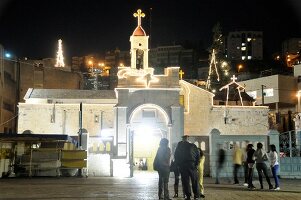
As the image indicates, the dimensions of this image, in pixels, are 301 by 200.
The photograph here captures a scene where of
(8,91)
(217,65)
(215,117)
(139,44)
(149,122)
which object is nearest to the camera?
(149,122)

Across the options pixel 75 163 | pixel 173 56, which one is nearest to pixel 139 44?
pixel 75 163

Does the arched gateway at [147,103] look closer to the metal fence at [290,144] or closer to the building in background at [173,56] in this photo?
the metal fence at [290,144]

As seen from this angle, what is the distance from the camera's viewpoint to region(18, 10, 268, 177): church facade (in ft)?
98.9

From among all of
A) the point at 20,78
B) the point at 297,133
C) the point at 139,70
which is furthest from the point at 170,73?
the point at 20,78

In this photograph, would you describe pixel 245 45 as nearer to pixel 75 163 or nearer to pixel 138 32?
pixel 138 32

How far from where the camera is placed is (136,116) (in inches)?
1276

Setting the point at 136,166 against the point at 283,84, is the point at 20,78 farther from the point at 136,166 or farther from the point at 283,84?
the point at 283,84

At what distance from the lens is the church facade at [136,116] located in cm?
3016

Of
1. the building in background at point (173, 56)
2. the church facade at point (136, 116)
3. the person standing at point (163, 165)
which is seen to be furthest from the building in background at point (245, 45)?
the person standing at point (163, 165)

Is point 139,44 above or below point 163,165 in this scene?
above

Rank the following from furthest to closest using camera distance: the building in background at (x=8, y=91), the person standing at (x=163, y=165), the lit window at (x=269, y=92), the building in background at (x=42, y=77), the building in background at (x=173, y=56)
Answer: the building in background at (x=173, y=56), the lit window at (x=269, y=92), the building in background at (x=42, y=77), the building in background at (x=8, y=91), the person standing at (x=163, y=165)

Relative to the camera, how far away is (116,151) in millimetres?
30297

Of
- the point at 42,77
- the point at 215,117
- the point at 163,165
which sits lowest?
the point at 163,165

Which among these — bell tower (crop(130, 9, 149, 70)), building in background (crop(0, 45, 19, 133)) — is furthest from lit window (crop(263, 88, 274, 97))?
bell tower (crop(130, 9, 149, 70))
